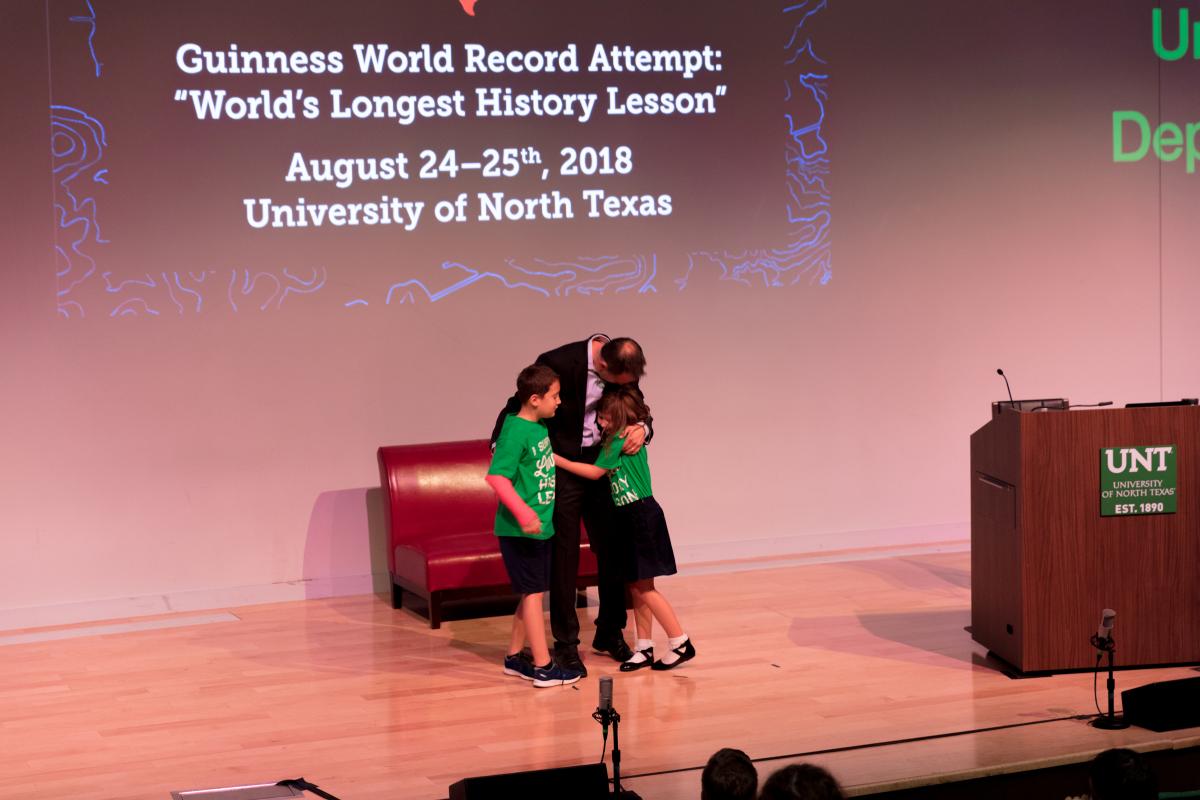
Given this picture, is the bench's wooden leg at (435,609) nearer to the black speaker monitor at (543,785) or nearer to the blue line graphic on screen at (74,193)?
the blue line graphic on screen at (74,193)

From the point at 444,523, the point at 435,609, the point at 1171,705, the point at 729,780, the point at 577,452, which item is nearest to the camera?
the point at 729,780

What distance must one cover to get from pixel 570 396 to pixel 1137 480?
219cm

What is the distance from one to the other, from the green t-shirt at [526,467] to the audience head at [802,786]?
9.82 ft

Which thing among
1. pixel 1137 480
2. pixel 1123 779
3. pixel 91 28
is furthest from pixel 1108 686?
pixel 91 28

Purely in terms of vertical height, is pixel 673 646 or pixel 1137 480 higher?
pixel 1137 480

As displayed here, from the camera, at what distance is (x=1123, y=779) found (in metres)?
3.05

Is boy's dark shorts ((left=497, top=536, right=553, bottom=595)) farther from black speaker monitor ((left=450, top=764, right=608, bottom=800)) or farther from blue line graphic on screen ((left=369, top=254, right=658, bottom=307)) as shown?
blue line graphic on screen ((left=369, top=254, right=658, bottom=307))

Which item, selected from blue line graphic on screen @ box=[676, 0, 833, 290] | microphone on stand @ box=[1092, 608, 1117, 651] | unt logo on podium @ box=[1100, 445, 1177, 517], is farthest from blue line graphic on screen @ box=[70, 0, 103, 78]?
microphone on stand @ box=[1092, 608, 1117, 651]

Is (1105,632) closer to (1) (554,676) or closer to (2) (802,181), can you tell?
(1) (554,676)

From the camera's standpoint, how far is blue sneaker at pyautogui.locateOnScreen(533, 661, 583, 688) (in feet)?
Answer: 18.7

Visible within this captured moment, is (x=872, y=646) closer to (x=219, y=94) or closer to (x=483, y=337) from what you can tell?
(x=483, y=337)

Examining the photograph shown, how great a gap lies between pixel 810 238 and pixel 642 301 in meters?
1.08

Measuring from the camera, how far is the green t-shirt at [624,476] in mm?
5859

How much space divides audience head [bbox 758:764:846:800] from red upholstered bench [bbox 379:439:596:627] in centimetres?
417
